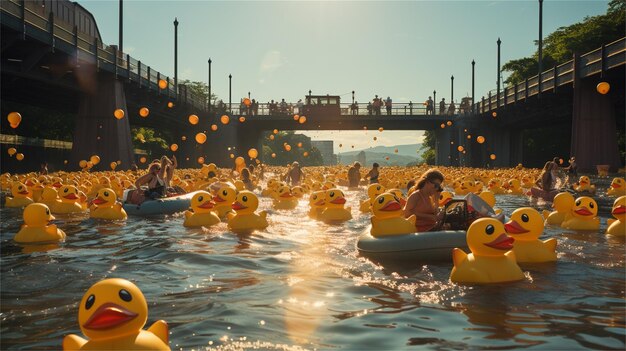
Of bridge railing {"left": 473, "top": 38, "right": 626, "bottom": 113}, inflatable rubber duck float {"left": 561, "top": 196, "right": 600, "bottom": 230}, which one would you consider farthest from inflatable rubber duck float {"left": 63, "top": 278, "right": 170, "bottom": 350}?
bridge railing {"left": 473, "top": 38, "right": 626, "bottom": 113}

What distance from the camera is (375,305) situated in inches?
261

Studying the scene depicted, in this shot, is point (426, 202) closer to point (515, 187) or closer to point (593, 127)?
point (515, 187)

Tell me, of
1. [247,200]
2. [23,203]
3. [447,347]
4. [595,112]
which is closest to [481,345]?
[447,347]

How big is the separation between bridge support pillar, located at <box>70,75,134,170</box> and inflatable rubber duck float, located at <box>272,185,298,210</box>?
20003 mm

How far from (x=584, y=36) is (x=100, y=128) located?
140 ft

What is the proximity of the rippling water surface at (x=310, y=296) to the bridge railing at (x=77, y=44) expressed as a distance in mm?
14234

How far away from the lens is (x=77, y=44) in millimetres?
27656

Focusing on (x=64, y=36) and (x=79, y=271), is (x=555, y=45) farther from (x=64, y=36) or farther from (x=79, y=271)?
(x=79, y=271)

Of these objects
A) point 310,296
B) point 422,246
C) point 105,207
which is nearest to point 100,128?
point 105,207

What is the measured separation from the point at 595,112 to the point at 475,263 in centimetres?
2675

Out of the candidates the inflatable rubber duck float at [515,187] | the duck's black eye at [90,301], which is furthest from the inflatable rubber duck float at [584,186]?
the duck's black eye at [90,301]

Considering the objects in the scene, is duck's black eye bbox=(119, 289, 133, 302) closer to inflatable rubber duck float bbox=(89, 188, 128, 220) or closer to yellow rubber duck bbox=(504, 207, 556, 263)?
yellow rubber duck bbox=(504, 207, 556, 263)

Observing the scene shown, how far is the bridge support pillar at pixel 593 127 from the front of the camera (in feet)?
101

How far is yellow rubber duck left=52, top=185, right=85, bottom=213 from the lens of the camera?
50.8 ft
